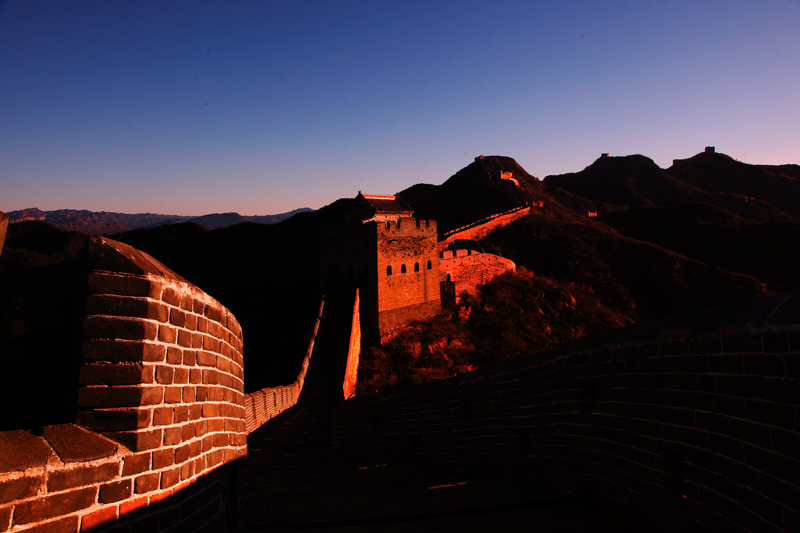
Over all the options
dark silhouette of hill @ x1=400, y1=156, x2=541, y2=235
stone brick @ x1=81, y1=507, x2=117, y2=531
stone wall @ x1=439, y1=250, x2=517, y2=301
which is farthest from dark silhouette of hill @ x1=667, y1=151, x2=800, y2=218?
stone brick @ x1=81, y1=507, x2=117, y2=531

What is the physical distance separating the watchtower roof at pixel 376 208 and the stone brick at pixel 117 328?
2780 cm

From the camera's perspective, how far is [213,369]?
381cm

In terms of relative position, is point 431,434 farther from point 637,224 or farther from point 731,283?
point 637,224

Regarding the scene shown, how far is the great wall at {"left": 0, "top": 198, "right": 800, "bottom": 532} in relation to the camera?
254 centimetres

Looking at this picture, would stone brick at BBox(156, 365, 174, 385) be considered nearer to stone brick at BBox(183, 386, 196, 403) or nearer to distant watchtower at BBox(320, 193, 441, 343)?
stone brick at BBox(183, 386, 196, 403)

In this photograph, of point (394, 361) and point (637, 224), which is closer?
point (394, 361)

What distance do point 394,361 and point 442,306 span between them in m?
5.93

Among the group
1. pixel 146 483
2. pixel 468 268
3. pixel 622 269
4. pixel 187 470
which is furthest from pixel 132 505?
pixel 622 269

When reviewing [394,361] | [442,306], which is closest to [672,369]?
[394,361]

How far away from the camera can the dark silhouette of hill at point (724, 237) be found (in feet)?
153

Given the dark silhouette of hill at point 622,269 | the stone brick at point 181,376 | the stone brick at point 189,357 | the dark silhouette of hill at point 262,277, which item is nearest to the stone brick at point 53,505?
the stone brick at point 181,376

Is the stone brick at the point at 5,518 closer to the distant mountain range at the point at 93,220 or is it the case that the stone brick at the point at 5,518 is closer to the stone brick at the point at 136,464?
the stone brick at the point at 136,464

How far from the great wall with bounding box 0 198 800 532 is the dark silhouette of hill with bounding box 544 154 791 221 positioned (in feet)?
242

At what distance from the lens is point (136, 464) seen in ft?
8.96
